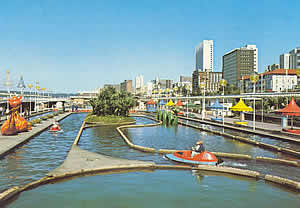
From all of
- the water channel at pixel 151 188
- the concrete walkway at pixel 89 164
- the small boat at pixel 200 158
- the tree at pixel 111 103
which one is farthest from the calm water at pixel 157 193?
the tree at pixel 111 103

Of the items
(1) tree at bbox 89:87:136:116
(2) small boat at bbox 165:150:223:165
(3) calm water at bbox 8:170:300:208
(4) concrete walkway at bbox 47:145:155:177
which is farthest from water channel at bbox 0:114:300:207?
(1) tree at bbox 89:87:136:116

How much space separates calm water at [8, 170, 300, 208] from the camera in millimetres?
12578

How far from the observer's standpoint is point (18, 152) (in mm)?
23281

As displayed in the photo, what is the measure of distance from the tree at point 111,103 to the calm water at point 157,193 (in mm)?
34121

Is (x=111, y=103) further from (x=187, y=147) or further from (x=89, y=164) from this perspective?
(x=89, y=164)

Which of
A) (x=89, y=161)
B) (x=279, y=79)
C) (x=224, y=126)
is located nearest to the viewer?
(x=89, y=161)

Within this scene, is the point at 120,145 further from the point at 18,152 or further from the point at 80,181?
the point at 80,181

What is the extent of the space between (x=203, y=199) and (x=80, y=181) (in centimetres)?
688

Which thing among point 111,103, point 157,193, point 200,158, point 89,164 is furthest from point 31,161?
point 111,103

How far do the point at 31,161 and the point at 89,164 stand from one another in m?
5.71

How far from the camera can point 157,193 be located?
547 inches

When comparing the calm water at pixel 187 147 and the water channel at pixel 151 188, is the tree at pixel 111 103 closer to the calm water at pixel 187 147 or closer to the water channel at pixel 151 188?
the calm water at pixel 187 147

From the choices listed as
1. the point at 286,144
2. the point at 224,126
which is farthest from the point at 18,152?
the point at 224,126

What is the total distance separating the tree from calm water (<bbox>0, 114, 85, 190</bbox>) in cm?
2101
